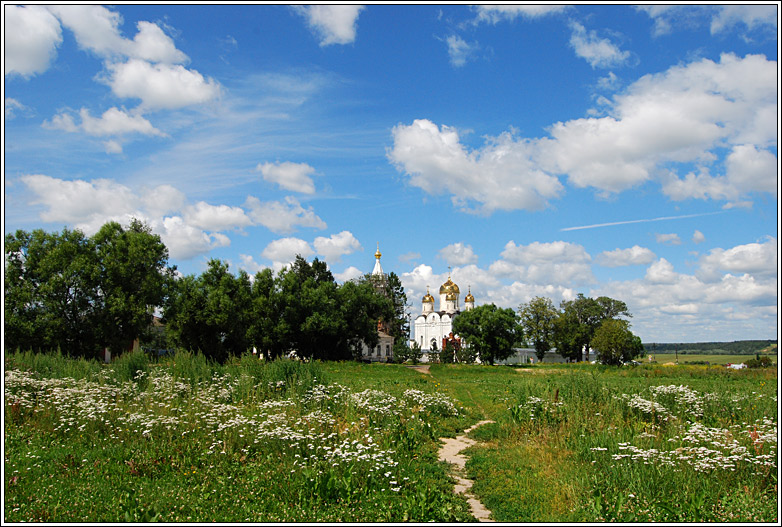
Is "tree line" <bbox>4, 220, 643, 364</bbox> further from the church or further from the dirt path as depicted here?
the church

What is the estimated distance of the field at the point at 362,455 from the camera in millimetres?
6531

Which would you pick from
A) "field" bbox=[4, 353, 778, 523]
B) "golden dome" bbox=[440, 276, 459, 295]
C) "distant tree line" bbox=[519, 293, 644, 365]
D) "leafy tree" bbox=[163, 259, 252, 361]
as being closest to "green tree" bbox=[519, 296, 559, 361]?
"distant tree line" bbox=[519, 293, 644, 365]

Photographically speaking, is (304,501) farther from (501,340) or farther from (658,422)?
(501,340)

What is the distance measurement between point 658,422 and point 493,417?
4.24 metres

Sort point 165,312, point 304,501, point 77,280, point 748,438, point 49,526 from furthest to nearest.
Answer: point 165,312, point 77,280, point 748,438, point 304,501, point 49,526

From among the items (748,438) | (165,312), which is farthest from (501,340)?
(748,438)

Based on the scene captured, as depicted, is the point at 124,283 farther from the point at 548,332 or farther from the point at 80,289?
the point at 548,332

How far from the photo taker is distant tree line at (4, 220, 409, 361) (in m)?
30.2

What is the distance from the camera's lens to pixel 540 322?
7606 cm

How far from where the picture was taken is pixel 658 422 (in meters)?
10.8

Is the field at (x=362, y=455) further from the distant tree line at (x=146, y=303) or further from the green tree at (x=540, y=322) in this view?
the green tree at (x=540, y=322)

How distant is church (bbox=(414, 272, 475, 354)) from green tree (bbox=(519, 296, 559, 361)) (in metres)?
16.3

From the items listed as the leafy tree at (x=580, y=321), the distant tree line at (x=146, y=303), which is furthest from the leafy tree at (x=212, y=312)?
the leafy tree at (x=580, y=321)

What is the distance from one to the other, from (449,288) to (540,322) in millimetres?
22019
